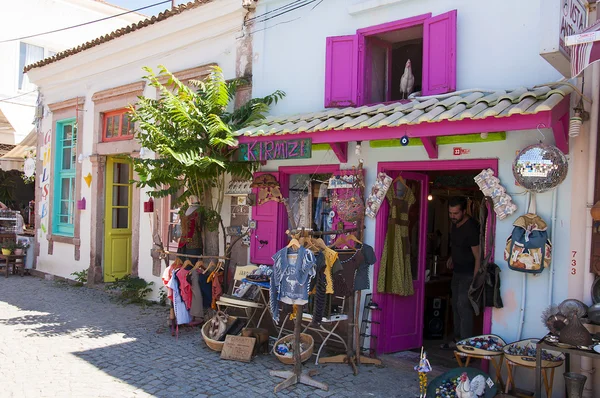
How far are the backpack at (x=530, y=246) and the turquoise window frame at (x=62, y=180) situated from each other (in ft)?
32.1

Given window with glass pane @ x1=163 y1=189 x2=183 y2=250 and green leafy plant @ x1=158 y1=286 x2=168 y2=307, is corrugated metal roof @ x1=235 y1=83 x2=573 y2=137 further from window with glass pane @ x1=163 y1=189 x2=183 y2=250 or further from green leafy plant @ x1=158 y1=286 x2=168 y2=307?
green leafy plant @ x1=158 y1=286 x2=168 y2=307

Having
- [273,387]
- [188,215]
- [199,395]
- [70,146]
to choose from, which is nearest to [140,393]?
[199,395]

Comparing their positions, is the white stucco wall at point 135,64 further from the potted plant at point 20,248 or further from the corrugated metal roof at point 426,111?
the corrugated metal roof at point 426,111

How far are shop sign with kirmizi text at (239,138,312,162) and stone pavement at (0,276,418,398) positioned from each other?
2413 mm

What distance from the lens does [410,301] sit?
7.01 metres

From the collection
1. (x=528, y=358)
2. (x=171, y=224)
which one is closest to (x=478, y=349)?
(x=528, y=358)

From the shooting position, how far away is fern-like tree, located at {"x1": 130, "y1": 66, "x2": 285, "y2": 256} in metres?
7.16

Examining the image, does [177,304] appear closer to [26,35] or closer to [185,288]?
[185,288]

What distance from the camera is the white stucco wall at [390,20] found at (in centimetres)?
560

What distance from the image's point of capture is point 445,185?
8164 millimetres

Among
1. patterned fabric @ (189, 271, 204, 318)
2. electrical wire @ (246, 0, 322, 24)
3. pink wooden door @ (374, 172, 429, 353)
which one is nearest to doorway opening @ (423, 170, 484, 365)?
pink wooden door @ (374, 172, 429, 353)

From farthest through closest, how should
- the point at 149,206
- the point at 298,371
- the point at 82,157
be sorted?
the point at 82,157
the point at 149,206
the point at 298,371

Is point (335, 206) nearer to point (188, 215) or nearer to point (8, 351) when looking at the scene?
point (188, 215)

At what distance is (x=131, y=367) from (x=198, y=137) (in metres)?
3.15
